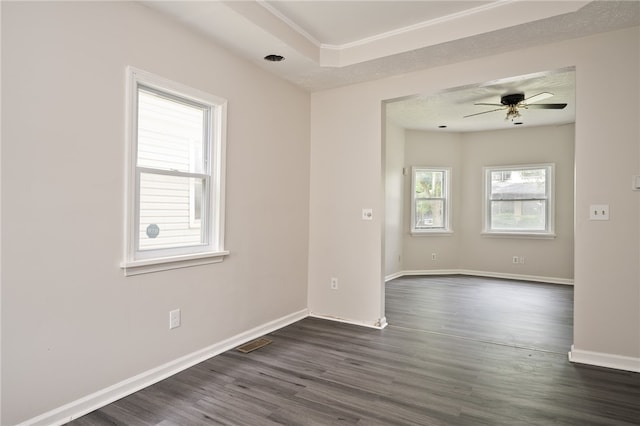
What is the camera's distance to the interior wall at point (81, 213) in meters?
1.82

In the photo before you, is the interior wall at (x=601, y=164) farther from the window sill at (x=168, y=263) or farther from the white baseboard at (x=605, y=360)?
the window sill at (x=168, y=263)

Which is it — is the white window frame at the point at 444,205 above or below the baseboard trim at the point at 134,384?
above

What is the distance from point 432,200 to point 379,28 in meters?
4.60

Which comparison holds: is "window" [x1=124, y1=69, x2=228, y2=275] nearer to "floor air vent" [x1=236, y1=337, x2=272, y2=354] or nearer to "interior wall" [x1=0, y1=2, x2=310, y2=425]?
"interior wall" [x1=0, y1=2, x2=310, y2=425]

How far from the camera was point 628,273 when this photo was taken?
2717 mm

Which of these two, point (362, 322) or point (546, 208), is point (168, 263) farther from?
point (546, 208)

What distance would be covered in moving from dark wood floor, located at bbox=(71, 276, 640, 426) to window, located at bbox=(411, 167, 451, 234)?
3.37 m

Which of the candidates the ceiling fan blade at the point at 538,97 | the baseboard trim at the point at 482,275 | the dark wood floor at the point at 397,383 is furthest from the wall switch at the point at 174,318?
the ceiling fan blade at the point at 538,97

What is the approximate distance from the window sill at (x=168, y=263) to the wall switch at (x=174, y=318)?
33cm

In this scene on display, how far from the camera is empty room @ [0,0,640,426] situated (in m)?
1.97

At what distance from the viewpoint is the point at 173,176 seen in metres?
2.67

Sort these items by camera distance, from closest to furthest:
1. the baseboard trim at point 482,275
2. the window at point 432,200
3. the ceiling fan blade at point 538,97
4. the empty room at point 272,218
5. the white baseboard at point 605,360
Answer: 1. the empty room at point 272,218
2. the white baseboard at point 605,360
3. the ceiling fan blade at point 538,97
4. the baseboard trim at point 482,275
5. the window at point 432,200

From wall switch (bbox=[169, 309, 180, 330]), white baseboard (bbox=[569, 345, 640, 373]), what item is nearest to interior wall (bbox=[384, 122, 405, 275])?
white baseboard (bbox=[569, 345, 640, 373])

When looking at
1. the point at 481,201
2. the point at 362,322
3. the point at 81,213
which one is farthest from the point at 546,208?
the point at 81,213
